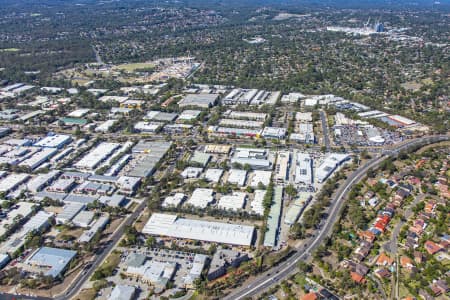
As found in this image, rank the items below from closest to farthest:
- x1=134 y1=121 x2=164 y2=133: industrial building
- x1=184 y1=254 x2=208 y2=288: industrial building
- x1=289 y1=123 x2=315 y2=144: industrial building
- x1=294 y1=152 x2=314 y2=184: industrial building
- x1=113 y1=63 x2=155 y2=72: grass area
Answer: x1=184 y1=254 x2=208 y2=288: industrial building → x1=294 y1=152 x2=314 y2=184: industrial building → x1=289 y1=123 x2=315 y2=144: industrial building → x1=134 y1=121 x2=164 y2=133: industrial building → x1=113 y1=63 x2=155 y2=72: grass area

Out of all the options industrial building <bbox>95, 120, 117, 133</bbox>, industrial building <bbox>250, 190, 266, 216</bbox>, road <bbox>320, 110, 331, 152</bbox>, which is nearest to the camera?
industrial building <bbox>250, 190, 266, 216</bbox>

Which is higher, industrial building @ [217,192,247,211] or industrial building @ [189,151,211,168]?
industrial building @ [189,151,211,168]

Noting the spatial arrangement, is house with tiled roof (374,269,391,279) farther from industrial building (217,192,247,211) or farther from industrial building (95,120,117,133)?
industrial building (95,120,117,133)

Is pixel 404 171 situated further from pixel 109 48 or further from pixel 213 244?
pixel 109 48

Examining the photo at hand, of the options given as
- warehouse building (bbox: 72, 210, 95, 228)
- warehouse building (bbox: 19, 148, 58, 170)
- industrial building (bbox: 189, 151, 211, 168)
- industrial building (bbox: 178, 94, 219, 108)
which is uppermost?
industrial building (bbox: 178, 94, 219, 108)

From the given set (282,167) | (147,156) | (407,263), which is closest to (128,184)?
(147,156)

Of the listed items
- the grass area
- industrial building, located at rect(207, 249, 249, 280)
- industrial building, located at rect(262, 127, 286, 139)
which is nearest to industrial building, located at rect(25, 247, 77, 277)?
industrial building, located at rect(207, 249, 249, 280)

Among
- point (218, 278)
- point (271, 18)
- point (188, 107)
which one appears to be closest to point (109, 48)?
point (188, 107)

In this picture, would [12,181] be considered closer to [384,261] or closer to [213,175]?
[213,175]
